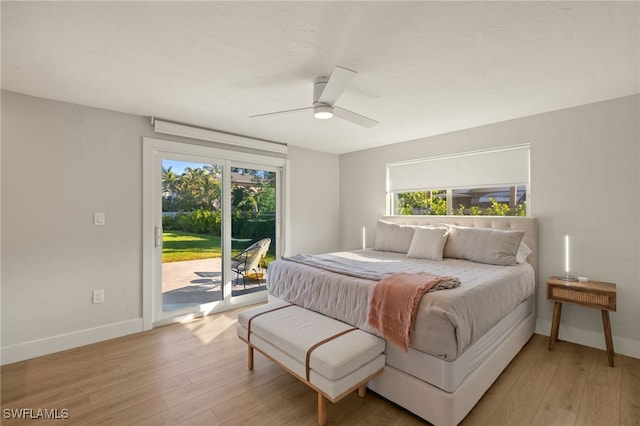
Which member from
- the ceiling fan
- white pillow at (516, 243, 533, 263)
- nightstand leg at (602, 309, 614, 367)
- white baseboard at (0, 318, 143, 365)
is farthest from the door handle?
nightstand leg at (602, 309, 614, 367)

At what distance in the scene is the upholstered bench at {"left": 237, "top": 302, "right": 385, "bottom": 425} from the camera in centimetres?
172

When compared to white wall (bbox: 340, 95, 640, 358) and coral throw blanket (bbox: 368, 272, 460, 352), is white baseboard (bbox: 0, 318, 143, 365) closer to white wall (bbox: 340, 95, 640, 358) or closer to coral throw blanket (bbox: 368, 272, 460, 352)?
coral throw blanket (bbox: 368, 272, 460, 352)

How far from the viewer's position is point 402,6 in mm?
1514

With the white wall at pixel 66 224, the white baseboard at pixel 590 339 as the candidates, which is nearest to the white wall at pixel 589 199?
the white baseboard at pixel 590 339

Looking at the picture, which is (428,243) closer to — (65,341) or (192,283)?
(192,283)

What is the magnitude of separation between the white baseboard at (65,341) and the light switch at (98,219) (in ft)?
3.51

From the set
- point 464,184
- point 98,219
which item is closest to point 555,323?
point 464,184

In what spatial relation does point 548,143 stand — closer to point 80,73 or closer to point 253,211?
point 253,211

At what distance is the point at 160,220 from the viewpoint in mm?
3404

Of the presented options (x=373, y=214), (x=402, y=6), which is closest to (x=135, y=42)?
(x=402, y=6)

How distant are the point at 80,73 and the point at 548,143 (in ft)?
14.7

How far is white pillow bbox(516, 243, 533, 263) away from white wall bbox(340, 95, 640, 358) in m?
0.19

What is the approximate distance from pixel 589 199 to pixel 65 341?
5.35 m

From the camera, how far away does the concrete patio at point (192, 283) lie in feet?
11.5
